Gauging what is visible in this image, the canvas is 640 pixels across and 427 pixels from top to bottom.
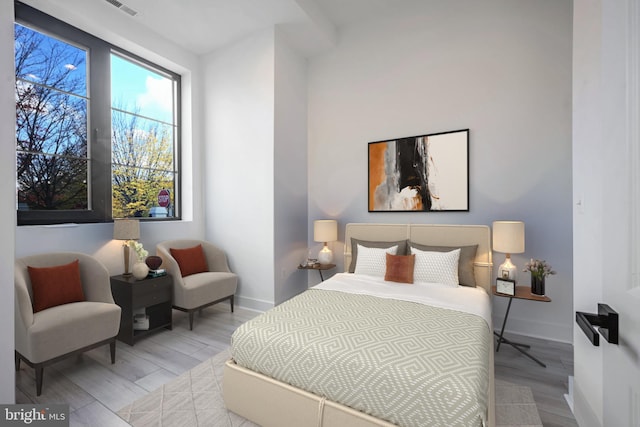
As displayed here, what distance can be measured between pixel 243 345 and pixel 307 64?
3959mm

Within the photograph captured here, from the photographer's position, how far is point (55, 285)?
231 cm

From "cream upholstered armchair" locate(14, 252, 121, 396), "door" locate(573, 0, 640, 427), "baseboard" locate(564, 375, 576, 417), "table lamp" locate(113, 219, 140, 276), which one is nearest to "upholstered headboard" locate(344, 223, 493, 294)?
"baseboard" locate(564, 375, 576, 417)

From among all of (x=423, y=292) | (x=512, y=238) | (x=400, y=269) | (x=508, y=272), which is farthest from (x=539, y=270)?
(x=400, y=269)

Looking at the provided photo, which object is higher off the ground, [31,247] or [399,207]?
[399,207]

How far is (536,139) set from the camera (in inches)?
111

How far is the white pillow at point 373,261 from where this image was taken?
299 cm

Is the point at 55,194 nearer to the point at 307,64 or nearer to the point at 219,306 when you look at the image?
the point at 219,306

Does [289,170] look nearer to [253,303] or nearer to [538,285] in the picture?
[253,303]

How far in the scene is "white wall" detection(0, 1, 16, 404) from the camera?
1532 millimetres

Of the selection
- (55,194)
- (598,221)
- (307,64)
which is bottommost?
(598,221)

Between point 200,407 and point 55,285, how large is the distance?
64.6 inches

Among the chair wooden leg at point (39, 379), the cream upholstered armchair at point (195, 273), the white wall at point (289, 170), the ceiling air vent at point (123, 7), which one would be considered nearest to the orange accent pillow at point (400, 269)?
the white wall at point (289, 170)

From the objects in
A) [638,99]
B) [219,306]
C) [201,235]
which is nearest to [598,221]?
[638,99]

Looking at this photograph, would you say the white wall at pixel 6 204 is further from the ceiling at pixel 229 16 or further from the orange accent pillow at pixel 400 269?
the orange accent pillow at pixel 400 269
